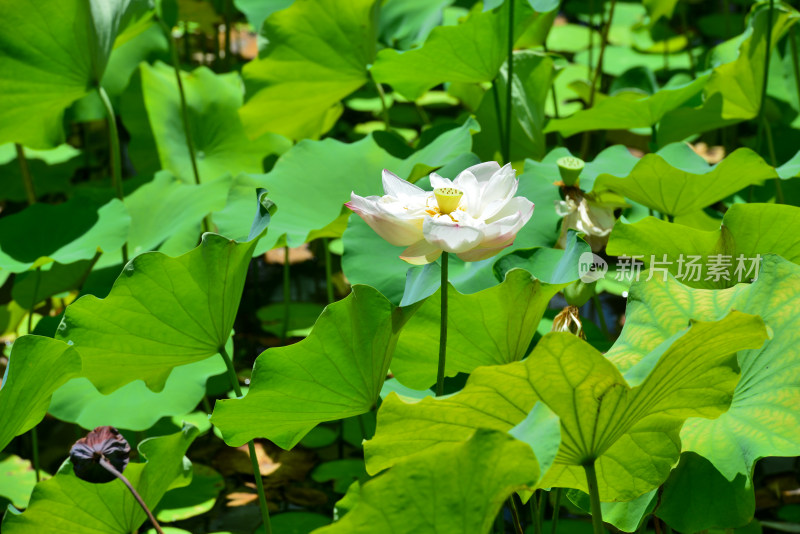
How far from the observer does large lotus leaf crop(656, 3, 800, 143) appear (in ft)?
5.24

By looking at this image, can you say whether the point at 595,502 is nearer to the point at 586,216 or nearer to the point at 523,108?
the point at 586,216

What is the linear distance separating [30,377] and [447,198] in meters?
0.51

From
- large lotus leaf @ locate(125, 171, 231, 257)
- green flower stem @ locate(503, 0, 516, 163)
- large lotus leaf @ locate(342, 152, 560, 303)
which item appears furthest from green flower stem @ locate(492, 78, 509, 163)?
large lotus leaf @ locate(125, 171, 231, 257)

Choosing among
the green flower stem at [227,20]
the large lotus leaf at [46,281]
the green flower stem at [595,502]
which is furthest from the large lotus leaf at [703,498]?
the green flower stem at [227,20]

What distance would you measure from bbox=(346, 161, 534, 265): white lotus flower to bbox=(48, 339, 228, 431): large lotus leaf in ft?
1.83

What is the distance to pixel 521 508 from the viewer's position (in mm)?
1509

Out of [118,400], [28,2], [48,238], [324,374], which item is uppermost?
[28,2]

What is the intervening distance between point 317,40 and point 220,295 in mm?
858

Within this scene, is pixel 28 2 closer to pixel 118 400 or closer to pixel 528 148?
pixel 118 400

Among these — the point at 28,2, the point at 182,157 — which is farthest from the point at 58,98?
the point at 182,157

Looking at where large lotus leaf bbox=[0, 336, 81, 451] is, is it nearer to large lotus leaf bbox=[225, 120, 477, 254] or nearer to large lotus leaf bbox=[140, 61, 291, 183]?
large lotus leaf bbox=[225, 120, 477, 254]

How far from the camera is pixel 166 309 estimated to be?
1.05 metres

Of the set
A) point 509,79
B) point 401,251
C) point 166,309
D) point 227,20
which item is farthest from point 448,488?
point 227,20

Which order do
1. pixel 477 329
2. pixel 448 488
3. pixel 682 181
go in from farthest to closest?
pixel 682 181 → pixel 477 329 → pixel 448 488
